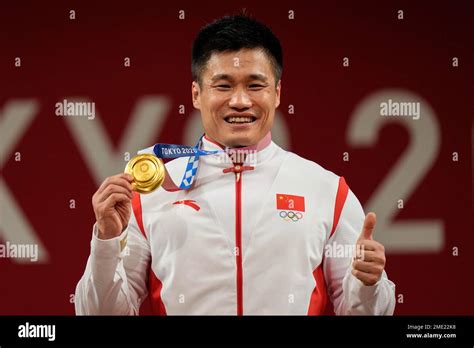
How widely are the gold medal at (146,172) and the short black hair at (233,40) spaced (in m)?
0.36

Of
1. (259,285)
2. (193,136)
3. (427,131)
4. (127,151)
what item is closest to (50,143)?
(127,151)

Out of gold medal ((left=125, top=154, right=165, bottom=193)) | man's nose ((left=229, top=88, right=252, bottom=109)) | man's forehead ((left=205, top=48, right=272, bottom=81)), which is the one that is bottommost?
gold medal ((left=125, top=154, right=165, bottom=193))

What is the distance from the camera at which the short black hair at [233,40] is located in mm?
2875

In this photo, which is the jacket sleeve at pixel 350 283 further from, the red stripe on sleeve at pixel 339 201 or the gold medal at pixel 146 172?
the gold medal at pixel 146 172

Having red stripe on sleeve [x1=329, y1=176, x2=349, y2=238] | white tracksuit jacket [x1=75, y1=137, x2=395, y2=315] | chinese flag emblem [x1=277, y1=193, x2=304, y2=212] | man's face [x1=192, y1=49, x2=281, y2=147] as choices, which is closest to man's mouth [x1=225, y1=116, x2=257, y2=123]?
man's face [x1=192, y1=49, x2=281, y2=147]

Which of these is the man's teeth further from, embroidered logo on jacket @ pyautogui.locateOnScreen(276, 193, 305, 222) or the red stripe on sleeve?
the red stripe on sleeve

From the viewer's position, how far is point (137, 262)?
2.86m

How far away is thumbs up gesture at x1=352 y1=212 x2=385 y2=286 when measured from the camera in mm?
2633

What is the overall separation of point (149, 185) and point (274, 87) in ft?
1.90

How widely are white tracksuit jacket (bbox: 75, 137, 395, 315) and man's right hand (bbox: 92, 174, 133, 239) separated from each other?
0.05 metres

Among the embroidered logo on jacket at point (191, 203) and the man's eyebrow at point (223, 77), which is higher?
the man's eyebrow at point (223, 77)

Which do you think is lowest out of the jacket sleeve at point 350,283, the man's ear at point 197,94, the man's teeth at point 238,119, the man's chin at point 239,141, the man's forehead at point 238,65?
the jacket sleeve at point 350,283

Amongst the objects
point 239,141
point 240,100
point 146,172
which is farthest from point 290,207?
point 146,172

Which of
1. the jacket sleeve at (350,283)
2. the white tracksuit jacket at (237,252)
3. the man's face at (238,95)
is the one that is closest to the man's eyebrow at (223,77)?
the man's face at (238,95)
